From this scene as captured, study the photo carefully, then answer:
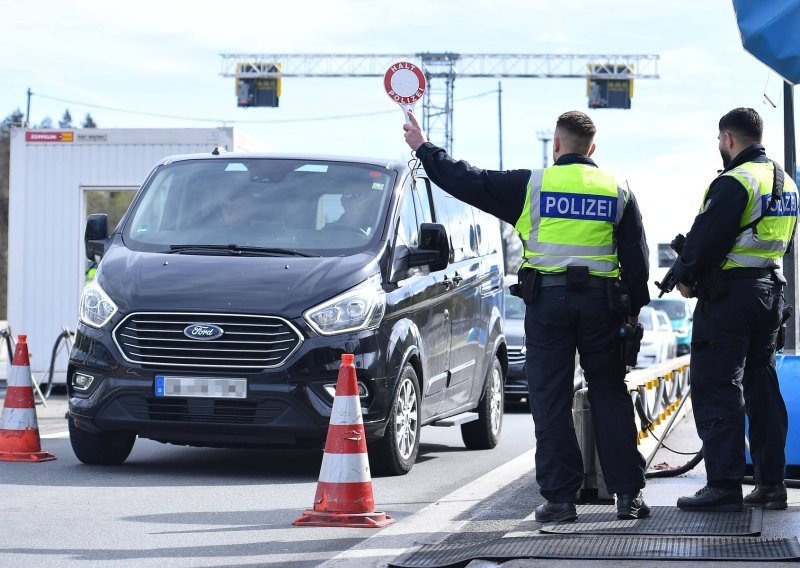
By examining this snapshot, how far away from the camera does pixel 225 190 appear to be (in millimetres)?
9859

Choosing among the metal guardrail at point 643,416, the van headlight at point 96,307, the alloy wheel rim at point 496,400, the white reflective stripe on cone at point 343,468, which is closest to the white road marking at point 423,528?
the white reflective stripe on cone at point 343,468

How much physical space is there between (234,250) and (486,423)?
3.28 metres

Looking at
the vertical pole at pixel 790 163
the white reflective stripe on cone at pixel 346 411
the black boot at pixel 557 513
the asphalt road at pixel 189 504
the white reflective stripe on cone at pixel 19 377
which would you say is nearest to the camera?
the asphalt road at pixel 189 504

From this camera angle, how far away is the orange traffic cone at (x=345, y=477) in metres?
7.04

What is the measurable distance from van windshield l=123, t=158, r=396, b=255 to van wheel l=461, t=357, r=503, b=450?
2.50 meters

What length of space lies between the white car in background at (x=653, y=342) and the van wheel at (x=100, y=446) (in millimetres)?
18802

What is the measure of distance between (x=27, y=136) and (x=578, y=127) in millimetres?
12821

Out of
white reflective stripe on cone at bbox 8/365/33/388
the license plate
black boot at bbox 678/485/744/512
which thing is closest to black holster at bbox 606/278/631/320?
black boot at bbox 678/485/744/512

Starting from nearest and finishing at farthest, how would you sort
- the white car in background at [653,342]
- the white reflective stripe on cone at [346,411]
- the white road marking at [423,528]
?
the white road marking at [423,528] → the white reflective stripe on cone at [346,411] → the white car in background at [653,342]

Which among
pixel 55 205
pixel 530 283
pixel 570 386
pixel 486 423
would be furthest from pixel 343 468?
pixel 55 205

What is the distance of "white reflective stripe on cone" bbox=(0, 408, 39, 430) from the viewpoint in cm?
964

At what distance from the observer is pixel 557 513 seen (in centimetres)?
654

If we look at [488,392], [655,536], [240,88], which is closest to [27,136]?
[488,392]

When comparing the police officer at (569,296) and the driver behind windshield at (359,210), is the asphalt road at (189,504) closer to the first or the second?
the police officer at (569,296)
